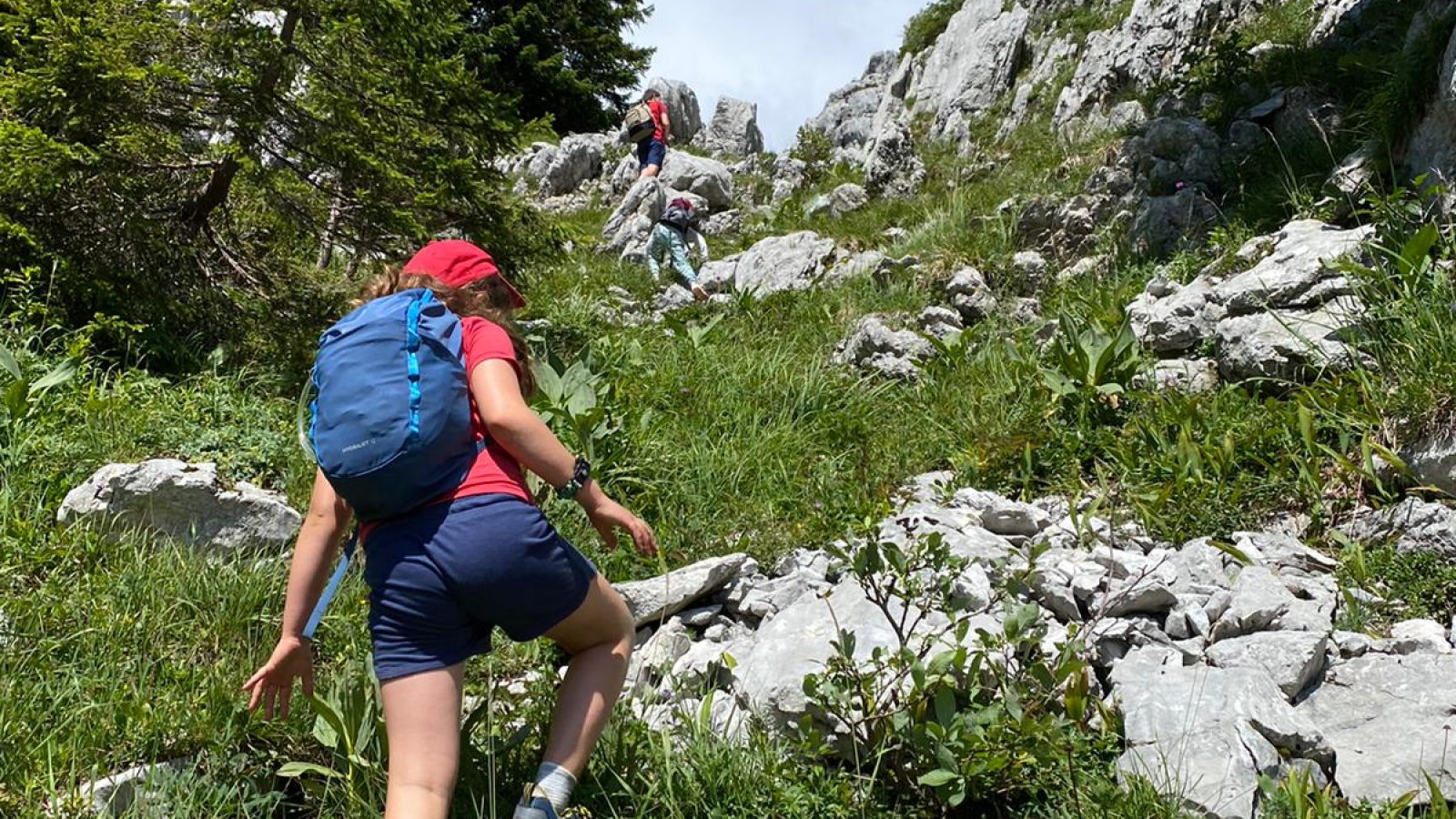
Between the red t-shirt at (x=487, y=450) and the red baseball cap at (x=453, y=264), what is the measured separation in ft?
0.75

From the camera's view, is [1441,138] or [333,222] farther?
[333,222]

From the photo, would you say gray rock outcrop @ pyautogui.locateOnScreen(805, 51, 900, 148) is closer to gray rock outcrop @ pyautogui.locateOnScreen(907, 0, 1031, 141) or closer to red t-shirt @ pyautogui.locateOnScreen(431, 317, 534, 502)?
gray rock outcrop @ pyautogui.locateOnScreen(907, 0, 1031, 141)

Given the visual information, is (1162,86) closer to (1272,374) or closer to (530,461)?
(1272,374)

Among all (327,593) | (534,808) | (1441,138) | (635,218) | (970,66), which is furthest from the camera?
(970,66)

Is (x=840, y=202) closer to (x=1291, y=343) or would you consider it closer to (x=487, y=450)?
(x=1291, y=343)

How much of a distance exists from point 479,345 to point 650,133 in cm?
1157

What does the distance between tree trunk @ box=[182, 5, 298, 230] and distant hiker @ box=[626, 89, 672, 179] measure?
24.2 ft

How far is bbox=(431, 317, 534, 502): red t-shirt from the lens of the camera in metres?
2.59

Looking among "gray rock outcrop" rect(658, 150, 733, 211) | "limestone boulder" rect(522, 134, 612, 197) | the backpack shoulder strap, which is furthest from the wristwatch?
"limestone boulder" rect(522, 134, 612, 197)

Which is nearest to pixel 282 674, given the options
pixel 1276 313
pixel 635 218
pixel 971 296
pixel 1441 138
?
pixel 1276 313

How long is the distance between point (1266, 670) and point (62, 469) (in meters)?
4.98

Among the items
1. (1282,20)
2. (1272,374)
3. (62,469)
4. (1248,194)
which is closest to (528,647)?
(62,469)

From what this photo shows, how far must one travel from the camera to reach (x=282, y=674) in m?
2.85

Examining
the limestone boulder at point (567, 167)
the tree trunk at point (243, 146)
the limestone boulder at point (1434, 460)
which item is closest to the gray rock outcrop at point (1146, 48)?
the limestone boulder at point (1434, 460)
